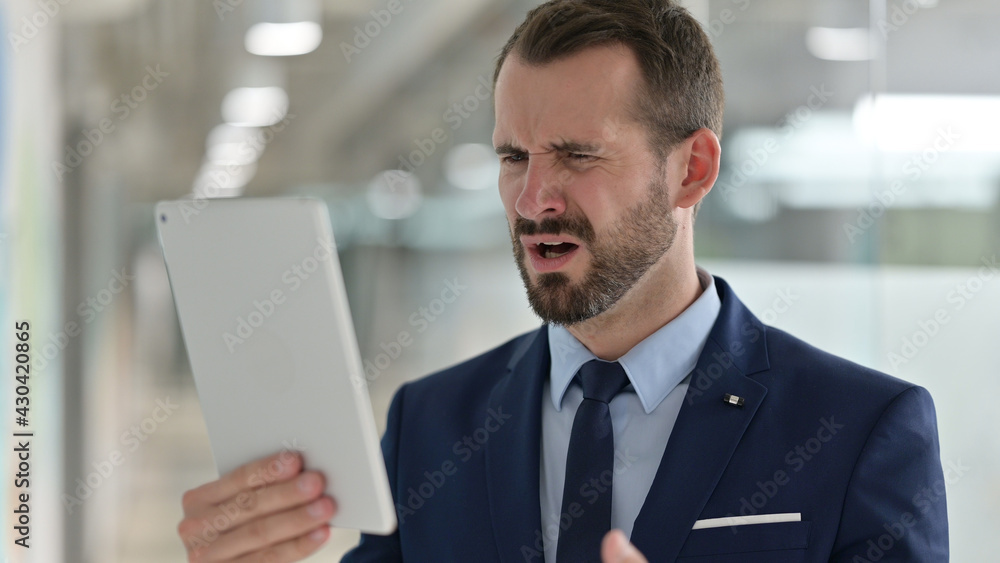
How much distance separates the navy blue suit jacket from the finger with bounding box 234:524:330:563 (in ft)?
1.40

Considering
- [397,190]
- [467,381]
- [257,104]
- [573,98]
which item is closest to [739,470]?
[467,381]

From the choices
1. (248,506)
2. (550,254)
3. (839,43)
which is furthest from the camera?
(839,43)

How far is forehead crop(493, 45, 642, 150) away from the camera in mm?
1456

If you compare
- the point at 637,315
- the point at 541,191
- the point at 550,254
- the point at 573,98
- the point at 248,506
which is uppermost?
the point at 573,98

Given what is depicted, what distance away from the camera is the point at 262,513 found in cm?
105

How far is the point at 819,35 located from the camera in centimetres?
288

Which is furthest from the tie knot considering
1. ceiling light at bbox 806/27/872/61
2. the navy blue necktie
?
ceiling light at bbox 806/27/872/61

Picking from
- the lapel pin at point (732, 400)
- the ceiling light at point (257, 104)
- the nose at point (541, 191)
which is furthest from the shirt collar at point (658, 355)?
the ceiling light at point (257, 104)

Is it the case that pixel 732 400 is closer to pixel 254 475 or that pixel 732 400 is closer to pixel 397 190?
pixel 254 475

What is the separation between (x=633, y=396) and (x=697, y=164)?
477 millimetres

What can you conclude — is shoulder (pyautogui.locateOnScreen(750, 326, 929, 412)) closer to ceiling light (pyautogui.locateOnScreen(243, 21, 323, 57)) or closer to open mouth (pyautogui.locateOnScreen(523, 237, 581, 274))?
open mouth (pyautogui.locateOnScreen(523, 237, 581, 274))

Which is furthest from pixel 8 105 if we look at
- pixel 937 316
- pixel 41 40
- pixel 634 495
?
pixel 937 316

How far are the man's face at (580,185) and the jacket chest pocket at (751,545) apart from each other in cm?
42

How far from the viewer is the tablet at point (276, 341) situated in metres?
0.97
